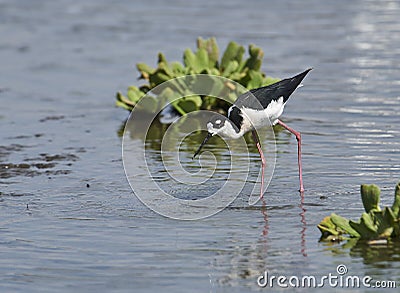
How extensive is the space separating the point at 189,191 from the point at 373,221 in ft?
7.74

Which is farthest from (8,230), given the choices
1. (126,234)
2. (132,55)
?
(132,55)

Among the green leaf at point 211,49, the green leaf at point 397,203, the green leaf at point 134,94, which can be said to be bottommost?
the green leaf at point 397,203

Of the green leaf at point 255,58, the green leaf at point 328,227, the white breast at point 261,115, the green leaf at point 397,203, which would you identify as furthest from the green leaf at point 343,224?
the green leaf at point 255,58

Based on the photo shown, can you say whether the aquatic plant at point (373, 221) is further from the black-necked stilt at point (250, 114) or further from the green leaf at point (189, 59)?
the green leaf at point (189, 59)

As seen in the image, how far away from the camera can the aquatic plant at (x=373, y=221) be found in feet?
20.8

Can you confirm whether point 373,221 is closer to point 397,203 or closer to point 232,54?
point 397,203

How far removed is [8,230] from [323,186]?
9.45 ft

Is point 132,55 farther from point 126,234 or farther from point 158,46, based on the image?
point 126,234

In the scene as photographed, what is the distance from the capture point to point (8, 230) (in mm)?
7246

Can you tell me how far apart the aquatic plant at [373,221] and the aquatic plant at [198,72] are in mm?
4860

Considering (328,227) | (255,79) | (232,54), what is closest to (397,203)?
(328,227)

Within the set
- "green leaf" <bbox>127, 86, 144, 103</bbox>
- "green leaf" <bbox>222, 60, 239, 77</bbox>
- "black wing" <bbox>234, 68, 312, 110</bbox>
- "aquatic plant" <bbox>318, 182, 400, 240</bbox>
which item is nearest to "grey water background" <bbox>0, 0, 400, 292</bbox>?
"aquatic plant" <bbox>318, 182, 400, 240</bbox>

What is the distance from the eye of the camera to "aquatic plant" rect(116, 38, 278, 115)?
11.2 m

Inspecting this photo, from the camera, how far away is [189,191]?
8383 millimetres
